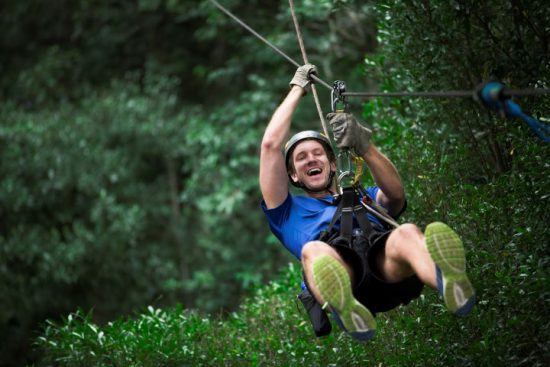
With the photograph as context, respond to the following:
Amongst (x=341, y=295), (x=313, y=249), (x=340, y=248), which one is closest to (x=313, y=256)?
(x=313, y=249)

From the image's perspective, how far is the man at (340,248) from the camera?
379cm

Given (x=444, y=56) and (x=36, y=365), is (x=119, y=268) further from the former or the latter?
(x=444, y=56)

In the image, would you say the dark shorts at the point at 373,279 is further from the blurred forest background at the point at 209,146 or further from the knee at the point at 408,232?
the blurred forest background at the point at 209,146

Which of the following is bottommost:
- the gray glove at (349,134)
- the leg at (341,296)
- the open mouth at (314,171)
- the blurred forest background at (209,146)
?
the leg at (341,296)

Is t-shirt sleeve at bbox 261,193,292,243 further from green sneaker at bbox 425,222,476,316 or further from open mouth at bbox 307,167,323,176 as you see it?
green sneaker at bbox 425,222,476,316

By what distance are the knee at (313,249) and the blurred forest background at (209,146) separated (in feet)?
3.42

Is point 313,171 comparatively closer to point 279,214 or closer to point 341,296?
point 279,214

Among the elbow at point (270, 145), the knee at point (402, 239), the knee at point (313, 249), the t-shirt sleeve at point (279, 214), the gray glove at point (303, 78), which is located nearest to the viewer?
the knee at point (402, 239)

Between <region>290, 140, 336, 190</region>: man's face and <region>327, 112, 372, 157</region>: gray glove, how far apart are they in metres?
0.32

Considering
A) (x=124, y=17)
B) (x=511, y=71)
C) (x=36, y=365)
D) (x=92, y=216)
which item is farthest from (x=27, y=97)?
(x=511, y=71)

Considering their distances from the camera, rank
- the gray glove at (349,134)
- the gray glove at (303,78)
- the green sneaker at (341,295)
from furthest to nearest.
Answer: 1. the gray glove at (303,78)
2. the gray glove at (349,134)
3. the green sneaker at (341,295)

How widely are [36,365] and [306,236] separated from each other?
3.68 meters

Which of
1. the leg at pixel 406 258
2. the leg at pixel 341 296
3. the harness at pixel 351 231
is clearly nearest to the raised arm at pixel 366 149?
the harness at pixel 351 231

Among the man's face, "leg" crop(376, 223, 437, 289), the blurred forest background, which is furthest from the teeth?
the blurred forest background
